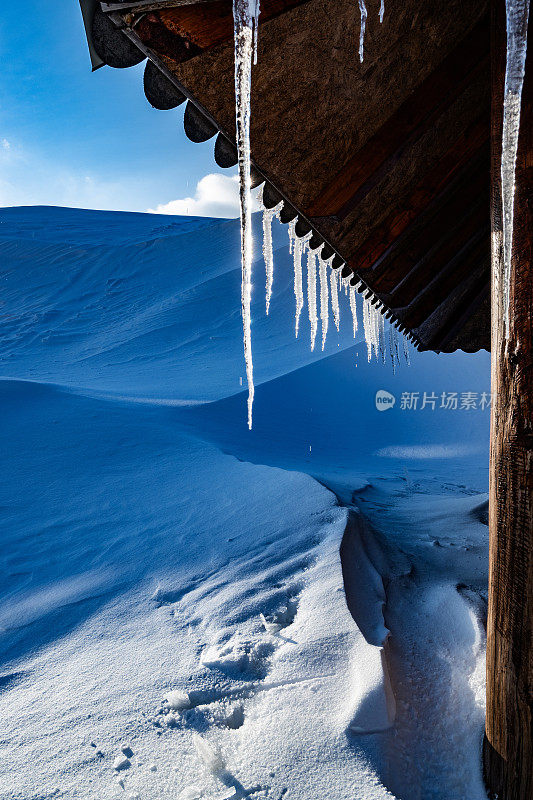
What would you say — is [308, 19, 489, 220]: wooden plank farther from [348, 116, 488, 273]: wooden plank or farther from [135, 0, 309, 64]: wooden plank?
[135, 0, 309, 64]: wooden plank

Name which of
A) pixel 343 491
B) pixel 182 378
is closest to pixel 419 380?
pixel 182 378

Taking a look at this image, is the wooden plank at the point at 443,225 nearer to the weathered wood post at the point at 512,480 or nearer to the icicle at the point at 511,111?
the weathered wood post at the point at 512,480

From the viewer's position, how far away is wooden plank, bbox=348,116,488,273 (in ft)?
7.66

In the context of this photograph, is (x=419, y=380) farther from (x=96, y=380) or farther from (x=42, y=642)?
(x=42, y=642)

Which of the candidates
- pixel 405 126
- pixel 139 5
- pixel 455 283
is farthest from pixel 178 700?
pixel 455 283

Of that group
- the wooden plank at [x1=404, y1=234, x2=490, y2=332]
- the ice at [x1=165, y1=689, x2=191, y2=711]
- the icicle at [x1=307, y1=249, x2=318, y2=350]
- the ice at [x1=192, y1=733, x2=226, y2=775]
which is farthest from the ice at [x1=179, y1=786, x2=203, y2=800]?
the wooden plank at [x1=404, y1=234, x2=490, y2=332]

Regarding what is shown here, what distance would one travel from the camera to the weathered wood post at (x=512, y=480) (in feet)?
4.62

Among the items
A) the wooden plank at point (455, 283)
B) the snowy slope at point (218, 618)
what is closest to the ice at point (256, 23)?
the wooden plank at point (455, 283)

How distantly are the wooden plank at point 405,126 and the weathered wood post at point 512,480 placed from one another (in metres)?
0.24

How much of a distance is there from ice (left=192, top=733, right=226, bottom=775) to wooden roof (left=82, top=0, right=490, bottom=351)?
284cm

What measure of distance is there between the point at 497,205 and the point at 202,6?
3.88ft

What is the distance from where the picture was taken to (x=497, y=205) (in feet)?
5.17

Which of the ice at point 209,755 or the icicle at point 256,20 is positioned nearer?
the icicle at point 256,20

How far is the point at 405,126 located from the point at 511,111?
705 mm
